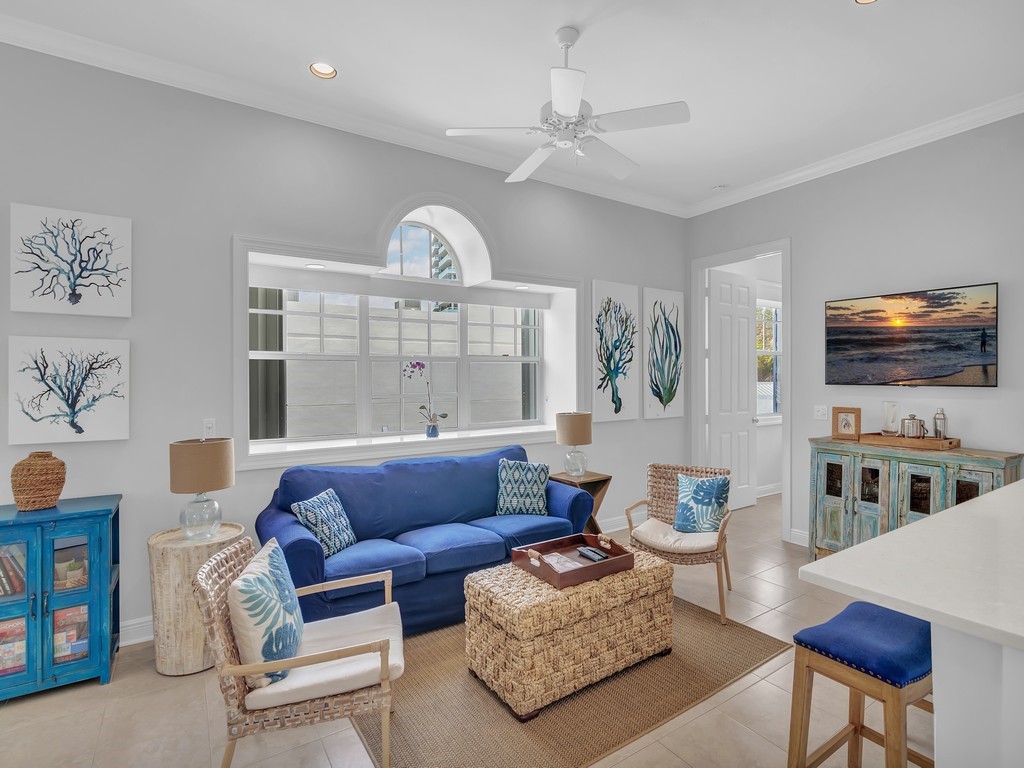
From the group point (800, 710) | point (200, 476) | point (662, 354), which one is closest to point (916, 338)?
point (662, 354)

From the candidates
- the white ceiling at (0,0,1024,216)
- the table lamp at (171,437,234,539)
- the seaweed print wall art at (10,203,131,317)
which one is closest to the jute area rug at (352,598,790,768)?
the table lamp at (171,437,234,539)

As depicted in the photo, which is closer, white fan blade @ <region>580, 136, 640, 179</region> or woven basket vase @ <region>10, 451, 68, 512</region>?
woven basket vase @ <region>10, 451, 68, 512</region>

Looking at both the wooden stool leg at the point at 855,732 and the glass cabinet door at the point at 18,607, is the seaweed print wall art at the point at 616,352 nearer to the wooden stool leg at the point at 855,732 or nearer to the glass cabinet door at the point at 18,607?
the wooden stool leg at the point at 855,732

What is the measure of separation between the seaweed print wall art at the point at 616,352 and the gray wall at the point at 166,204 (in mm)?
1961

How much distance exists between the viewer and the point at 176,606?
104 inches

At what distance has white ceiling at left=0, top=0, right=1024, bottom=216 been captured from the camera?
2.56 m

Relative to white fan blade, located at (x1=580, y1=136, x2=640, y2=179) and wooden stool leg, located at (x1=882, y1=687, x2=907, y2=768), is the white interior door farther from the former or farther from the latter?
wooden stool leg, located at (x1=882, y1=687, x2=907, y2=768)

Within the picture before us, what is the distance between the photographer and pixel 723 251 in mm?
5289

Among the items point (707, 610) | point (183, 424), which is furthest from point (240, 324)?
point (707, 610)

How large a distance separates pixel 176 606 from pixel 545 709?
1.83 m

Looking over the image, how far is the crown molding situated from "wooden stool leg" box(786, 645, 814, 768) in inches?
150

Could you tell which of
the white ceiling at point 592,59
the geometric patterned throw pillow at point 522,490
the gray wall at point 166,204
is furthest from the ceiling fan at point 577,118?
the geometric patterned throw pillow at point 522,490

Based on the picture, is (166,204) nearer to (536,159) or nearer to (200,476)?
(200,476)

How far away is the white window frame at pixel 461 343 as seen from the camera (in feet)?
10.9
